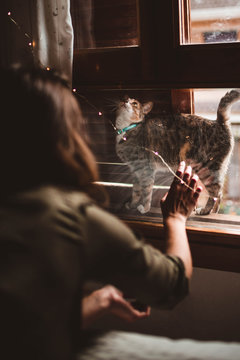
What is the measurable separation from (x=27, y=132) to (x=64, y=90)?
0.11 meters

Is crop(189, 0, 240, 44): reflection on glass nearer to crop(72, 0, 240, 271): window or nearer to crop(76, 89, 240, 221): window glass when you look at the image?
crop(72, 0, 240, 271): window

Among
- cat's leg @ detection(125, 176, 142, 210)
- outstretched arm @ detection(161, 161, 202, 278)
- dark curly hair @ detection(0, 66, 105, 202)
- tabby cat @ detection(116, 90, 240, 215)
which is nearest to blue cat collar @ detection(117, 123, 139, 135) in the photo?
tabby cat @ detection(116, 90, 240, 215)

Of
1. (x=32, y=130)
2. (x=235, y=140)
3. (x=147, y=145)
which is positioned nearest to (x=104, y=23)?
(x=147, y=145)

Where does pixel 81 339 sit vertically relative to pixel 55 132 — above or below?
below

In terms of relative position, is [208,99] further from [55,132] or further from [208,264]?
[55,132]

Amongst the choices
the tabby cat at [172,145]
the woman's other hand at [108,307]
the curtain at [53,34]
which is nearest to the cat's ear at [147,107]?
the tabby cat at [172,145]

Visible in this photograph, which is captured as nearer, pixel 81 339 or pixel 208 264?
pixel 81 339

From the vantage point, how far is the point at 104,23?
60.5 inches

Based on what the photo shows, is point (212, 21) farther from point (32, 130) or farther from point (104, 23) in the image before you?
point (32, 130)

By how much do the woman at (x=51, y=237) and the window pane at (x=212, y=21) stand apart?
0.75m

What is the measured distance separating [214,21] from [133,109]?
40 cm

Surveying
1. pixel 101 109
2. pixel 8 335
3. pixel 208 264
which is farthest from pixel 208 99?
pixel 8 335

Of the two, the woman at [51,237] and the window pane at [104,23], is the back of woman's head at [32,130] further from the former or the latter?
the window pane at [104,23]

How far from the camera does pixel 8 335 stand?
0.65m
